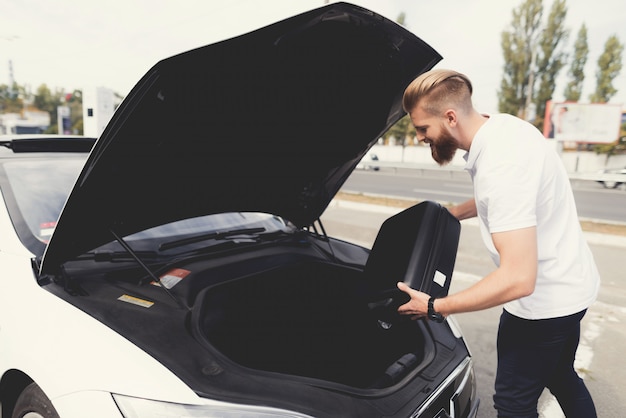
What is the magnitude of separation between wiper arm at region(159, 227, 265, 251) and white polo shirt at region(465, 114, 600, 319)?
1413 millimetres

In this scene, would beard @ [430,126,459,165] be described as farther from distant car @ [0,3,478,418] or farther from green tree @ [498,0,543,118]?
green tree @ [498,0,543,118]

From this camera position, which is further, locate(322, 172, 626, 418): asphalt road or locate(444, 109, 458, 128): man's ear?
locate(322, 172, 626, 418): asphalt road

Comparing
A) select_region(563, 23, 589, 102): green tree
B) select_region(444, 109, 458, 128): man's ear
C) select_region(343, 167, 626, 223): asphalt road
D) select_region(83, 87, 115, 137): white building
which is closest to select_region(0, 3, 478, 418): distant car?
select_region(444, 109, 458, 128): man's ear

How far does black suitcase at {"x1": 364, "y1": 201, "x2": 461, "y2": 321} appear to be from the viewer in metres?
1.68

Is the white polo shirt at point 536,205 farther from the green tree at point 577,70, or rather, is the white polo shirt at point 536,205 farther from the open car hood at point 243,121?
the green tree at point 577,70

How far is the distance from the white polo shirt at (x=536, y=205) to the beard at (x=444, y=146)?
0.23 feet

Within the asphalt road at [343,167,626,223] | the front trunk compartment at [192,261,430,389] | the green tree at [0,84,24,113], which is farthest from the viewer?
the green tree at [0,84,24,113]

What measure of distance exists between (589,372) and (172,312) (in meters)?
3.05

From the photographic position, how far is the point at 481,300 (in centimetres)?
142

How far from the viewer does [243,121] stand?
6.38ft

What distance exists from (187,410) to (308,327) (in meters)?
1.26

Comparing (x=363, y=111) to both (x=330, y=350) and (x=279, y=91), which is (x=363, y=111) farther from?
(x=330, y=350)

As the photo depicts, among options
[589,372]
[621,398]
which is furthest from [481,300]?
[589,372]

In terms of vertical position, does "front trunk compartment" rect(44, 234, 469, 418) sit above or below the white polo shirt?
below
